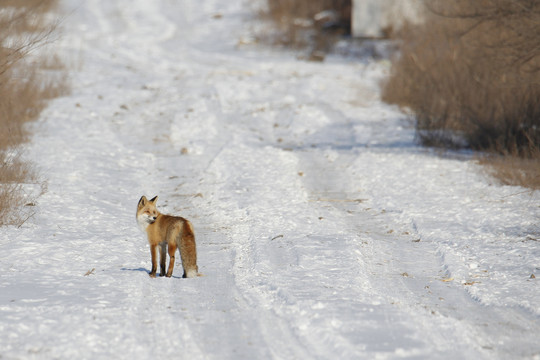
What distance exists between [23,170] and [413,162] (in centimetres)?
834

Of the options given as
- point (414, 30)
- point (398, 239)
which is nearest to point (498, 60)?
point (398, 239)

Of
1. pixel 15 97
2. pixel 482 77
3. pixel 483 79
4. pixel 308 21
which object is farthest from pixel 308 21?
pixel 15 97

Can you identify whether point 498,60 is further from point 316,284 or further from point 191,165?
point 316,284

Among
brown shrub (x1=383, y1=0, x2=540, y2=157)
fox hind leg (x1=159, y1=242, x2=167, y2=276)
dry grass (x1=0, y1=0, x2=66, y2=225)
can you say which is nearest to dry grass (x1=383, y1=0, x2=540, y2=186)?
brown shrub (x1=383, y1=0, x2=540, y2=157)

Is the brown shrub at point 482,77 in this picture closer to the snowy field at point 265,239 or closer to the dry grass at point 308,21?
the snowy field at point 265,239

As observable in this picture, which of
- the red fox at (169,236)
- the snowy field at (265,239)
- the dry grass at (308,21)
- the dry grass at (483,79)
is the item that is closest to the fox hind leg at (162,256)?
the red fox at (169,236)

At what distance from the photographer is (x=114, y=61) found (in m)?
28.3

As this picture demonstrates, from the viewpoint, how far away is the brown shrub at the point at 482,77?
13.5 m

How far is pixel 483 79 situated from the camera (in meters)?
16.2

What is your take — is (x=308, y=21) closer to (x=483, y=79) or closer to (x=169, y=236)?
(x=483, y=79)

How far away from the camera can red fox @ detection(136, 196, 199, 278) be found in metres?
7.38

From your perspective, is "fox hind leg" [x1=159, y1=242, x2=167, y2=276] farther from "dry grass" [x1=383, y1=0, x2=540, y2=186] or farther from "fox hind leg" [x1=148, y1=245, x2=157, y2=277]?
"dry grass" [x1=383, y1=0, x2=540, y2=186]

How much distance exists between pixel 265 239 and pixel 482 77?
950 cm

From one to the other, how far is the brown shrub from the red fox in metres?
8.47
